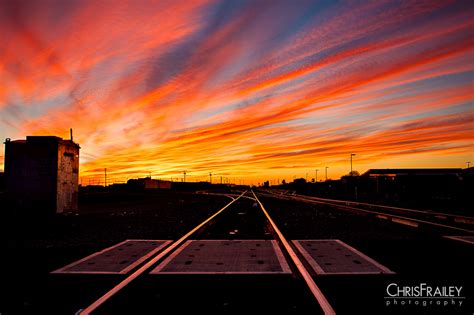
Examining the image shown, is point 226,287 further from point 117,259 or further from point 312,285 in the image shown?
point 117,259

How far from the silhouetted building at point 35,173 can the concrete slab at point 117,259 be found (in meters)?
6.88

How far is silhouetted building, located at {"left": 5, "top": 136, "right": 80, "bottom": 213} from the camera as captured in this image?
1504cm

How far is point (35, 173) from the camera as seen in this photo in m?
15.2

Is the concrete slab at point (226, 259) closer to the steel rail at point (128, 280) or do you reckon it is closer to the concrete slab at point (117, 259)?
the steel rail at point (128, 280)

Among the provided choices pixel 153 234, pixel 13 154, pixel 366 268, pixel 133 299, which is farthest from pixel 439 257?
pixel 13 154

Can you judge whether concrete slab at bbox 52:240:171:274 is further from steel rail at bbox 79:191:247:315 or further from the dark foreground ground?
the dark foreground ground

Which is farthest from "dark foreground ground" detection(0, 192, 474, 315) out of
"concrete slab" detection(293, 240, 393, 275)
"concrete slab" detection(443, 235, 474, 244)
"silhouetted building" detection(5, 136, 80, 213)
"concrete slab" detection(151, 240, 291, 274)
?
"silhouetted building" detection(5, 136, 80, 213)

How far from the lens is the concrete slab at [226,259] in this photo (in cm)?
669

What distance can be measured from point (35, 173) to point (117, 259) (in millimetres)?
9709

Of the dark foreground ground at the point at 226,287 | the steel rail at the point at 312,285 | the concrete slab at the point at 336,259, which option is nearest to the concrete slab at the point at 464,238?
the dark foreground ground at the point at 226,287

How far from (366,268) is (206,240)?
510 cm

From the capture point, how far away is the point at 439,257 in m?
7.83

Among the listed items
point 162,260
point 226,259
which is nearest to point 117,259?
point 162,260

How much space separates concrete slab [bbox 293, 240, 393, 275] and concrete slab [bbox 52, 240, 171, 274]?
3.63 meters
